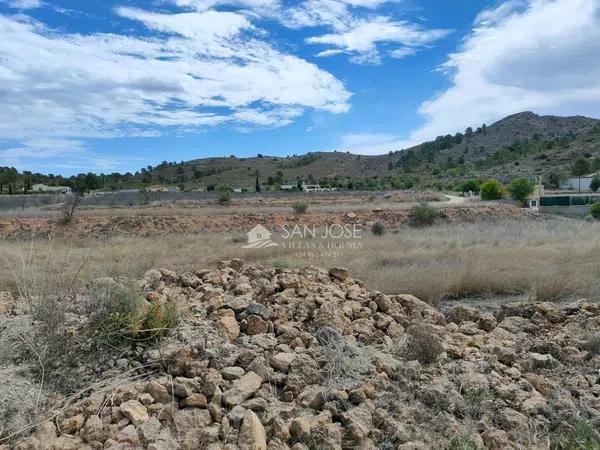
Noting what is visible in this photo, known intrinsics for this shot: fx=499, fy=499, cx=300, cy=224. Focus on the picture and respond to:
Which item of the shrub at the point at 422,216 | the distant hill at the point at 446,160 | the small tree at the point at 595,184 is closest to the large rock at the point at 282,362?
the shrub at the point at 422,216

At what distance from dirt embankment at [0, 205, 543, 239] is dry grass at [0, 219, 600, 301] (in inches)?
352

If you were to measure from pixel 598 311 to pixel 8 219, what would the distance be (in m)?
30.3

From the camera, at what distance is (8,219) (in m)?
29.0

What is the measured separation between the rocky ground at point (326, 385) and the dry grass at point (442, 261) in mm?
3018

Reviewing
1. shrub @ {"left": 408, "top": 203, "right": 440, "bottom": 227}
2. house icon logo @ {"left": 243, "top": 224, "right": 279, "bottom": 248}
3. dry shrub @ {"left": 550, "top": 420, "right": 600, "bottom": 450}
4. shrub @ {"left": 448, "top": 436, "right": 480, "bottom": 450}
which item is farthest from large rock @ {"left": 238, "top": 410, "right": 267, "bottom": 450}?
shrub @ {"left": 408, "top": 203, "right": 440, "bottom": 227}

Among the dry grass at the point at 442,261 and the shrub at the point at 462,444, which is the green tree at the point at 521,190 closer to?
the dry grass at the point at 442,261

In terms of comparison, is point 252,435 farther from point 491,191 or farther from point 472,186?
point 472,186

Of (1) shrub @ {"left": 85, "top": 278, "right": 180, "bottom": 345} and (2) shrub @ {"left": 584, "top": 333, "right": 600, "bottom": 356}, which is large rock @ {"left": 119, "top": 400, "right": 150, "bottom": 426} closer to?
(1) shrub @ {"left": 85, "top": 278, "right": 180, "bottom": 345}

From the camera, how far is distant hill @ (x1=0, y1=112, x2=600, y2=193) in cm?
7419

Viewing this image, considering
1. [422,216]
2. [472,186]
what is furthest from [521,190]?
[472,186]

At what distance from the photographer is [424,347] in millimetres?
5488

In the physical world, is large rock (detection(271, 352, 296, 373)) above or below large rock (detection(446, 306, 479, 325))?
above

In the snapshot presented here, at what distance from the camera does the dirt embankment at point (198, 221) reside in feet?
86.5

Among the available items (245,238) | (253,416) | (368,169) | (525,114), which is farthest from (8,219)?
(525,114)
